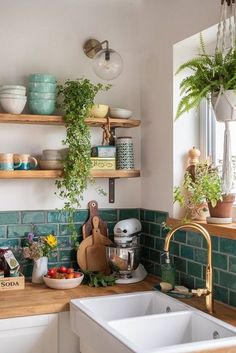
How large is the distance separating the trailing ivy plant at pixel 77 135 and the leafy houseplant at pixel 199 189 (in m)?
0.53

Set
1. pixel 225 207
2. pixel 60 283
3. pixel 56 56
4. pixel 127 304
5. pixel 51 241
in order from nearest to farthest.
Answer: pixel 225 207 < pixel 127 304 < pixel 60 283 < pixel 51 241 < pixel 56 56

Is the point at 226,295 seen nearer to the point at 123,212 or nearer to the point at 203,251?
the point at 203,251

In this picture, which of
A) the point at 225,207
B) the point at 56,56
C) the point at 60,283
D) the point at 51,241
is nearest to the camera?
the point at 225,207

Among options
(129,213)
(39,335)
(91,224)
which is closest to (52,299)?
(39,335)

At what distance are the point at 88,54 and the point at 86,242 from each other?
1122 millimetres

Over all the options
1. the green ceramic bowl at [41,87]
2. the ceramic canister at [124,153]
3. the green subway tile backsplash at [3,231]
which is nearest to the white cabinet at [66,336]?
the green subway tile backsplash at [3,231]

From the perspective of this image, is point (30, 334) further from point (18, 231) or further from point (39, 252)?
point (18, 231)

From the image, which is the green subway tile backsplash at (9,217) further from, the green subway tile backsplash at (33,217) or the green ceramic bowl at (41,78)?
the green ceramic bowl at (41,78)

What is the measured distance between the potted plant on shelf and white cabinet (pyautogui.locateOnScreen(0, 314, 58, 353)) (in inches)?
35.1

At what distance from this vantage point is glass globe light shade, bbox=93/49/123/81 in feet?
9.09

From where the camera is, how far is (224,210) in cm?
244

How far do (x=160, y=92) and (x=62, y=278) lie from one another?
1.19 meters

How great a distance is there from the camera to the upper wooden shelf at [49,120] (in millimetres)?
2691

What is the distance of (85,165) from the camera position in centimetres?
278
